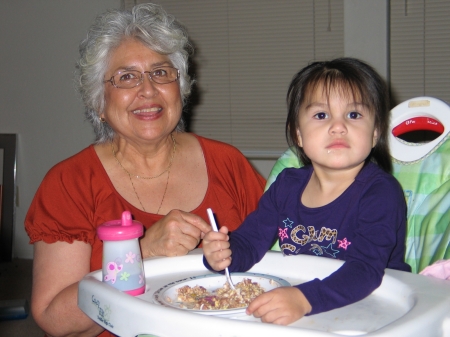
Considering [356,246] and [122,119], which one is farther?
[122,119]

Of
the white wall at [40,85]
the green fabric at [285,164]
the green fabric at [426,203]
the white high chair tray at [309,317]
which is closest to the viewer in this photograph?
the white high chair tray at [309,317]

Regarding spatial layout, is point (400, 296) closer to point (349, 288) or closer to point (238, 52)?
point (349, 288)

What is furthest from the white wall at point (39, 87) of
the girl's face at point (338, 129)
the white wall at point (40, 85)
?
the girl's face at point (338, 129)

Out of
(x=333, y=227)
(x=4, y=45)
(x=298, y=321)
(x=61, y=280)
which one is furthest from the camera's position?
(x=4, y=45)

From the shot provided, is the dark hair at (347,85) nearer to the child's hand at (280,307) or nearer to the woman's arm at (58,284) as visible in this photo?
the child's hand at (280,307)

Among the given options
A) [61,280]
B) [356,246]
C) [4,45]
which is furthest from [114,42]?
[4,45]

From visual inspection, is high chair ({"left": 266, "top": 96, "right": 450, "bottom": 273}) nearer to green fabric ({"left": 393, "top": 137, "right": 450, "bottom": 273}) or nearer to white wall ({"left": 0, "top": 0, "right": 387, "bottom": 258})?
green fabric ({"left": 393, "top": 137, "right": 450, "bottom": 273})

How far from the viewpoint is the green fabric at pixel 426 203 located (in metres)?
1.30

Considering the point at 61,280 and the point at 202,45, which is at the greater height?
the point at 202,45

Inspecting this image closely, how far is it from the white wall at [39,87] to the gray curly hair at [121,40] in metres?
2.36

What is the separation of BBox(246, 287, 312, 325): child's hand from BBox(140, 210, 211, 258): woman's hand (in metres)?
0.42

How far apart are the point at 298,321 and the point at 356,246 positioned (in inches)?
8.9

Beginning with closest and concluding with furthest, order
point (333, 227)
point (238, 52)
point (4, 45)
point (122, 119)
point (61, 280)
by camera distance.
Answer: point (333, 227) < point (61, 280) < point (122, 119) < point (238, 52) < point (4, 45)

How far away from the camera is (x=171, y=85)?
1.67 meters
